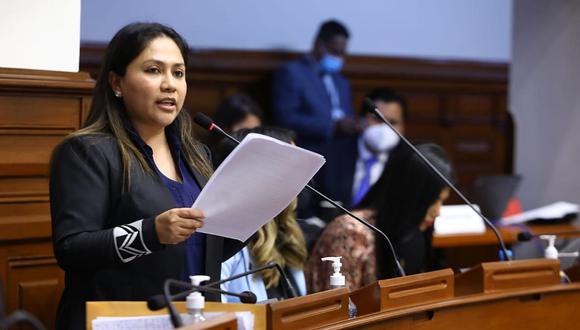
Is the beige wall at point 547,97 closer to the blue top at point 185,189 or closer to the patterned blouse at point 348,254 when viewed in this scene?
the patterned blouse at point 348,254

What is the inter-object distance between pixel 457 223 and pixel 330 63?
1666mm

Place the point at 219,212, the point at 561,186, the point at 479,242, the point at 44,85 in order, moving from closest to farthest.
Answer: the point at 219,212
the point at 44,85
the point at 479,242
the point at 561,186

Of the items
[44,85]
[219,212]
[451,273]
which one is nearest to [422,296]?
[451,273]

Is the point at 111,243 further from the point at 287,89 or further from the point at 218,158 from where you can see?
the point at 287,89

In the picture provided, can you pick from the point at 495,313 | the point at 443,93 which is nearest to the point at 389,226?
the point at 495,313

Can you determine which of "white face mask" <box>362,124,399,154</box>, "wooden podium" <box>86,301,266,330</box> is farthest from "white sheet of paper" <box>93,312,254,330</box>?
"white face mask" <box>362,124,399,154</box>

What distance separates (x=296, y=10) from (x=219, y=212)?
4.69 m

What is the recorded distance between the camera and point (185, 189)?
2346 millimetres

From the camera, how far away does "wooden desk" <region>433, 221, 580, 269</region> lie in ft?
15.8

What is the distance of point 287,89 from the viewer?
6.11 m

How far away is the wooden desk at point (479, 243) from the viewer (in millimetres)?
4805

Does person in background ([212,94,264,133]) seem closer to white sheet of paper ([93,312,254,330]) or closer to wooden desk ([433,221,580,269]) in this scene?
wooden desk ([433,221,580,269])

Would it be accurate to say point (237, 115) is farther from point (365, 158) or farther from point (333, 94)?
point (333, 94)

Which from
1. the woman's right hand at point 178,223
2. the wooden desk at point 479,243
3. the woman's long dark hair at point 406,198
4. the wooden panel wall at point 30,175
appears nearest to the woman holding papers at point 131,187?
the woman's right hand at point 178,223
